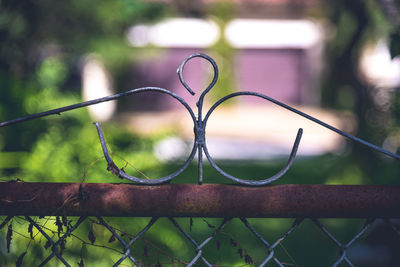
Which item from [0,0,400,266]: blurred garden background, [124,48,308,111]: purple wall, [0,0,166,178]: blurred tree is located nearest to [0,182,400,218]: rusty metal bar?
[0,0,400,266]: blurred garden background

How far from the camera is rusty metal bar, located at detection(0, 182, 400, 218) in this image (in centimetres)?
77

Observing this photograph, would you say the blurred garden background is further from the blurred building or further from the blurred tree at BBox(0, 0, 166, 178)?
the blurred building

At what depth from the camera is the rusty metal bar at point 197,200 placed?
0.77m

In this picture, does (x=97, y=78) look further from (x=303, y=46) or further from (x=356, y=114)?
(x=356, y=114)

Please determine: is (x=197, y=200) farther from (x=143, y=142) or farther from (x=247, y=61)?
(x=247, y=61)

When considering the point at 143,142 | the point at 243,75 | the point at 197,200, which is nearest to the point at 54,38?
the point at 143,142

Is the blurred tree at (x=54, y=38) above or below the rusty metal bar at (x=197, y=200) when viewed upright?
above

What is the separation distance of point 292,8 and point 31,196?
1500 centimetres

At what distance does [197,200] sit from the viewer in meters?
0.79

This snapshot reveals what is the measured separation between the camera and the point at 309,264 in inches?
109

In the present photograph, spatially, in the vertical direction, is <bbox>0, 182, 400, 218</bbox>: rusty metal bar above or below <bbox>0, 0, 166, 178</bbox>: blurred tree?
below

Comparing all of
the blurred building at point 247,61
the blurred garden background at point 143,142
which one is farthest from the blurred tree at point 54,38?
the blurred building at point 247,61

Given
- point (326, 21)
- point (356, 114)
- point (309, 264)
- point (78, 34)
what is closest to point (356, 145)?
point (356, 114)

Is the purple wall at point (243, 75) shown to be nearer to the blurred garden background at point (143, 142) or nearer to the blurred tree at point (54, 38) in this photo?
the blurred garden background at point (143, 142)
